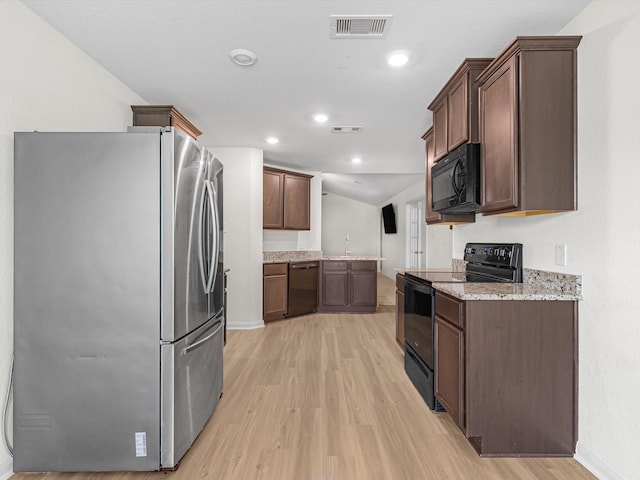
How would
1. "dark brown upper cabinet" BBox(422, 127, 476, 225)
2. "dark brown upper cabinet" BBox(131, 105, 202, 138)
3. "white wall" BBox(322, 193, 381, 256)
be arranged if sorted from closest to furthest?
1. "dark brown upper cabinet" BBox(131, 105, 202, 138)
2. "dark brown upper cabinet" BBox(422, 127, 476, 225)
3. "white wall" BBox(322, 193, 381, 256)

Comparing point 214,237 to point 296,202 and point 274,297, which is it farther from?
point 296,202

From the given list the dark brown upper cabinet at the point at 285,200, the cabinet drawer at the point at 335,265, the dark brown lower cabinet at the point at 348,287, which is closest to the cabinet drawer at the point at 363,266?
the dark brown lower cabinet at the point at 348,287

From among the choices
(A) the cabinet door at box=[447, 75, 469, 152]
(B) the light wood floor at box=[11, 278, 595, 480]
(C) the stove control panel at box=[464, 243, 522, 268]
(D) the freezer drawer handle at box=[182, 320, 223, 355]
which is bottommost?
(B) the light wood floor at box=[11, 278, 595, 480]

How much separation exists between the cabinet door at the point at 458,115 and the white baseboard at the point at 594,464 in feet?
6.11

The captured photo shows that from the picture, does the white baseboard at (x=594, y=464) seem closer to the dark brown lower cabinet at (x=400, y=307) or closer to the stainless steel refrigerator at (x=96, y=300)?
the dark brown lower cabinet at (x=400, y=307)

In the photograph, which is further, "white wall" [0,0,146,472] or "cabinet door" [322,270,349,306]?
"cabinet door" [322,270,349,306]

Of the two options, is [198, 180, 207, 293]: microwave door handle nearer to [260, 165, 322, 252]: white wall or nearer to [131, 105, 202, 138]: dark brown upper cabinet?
[131, 105, 202, 138]: dark brown upper cabinet

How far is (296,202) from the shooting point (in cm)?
552

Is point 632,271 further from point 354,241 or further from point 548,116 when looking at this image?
point 354,241

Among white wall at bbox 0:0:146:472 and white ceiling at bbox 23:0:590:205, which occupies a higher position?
white ceiling at bbox 23:0:590:205

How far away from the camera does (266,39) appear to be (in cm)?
208

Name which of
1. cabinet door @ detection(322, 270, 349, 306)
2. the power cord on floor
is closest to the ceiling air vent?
cabinet door @ detection(322, 270, 349, 306)

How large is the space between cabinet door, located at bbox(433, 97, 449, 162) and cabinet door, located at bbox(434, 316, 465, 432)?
4.32ft

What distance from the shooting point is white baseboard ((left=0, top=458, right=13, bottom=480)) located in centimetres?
165
